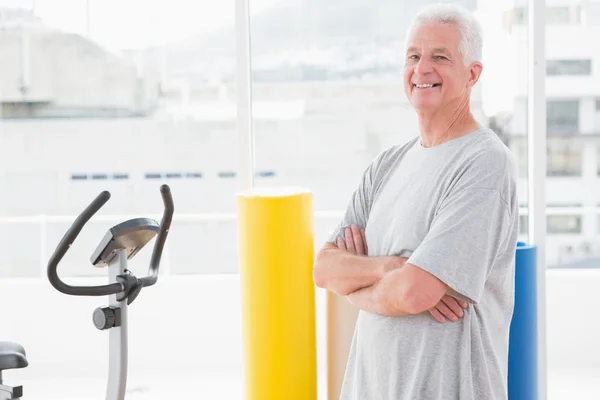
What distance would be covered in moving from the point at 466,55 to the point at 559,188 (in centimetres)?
413

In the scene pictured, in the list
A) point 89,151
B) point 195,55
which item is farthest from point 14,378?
point 195,55

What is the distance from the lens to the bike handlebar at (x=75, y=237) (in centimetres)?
228

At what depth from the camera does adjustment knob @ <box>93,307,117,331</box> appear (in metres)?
2.46

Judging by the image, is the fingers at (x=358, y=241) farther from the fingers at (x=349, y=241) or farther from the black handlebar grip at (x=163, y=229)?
the black handlebar grip at (x=163, y=229)

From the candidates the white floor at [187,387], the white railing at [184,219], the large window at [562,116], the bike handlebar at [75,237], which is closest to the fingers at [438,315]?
the bike handlebar at [75,237]

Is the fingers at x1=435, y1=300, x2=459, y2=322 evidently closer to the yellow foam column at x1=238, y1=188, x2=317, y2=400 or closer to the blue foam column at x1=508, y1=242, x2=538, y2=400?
the blue foam column at x1=508, y1=242, x2=538, y2=400

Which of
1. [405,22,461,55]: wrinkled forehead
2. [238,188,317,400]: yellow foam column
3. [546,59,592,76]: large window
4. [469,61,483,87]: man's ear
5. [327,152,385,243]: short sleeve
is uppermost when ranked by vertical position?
[546,59,592,76]: large window

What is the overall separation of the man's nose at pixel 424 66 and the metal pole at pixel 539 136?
65.9 inches

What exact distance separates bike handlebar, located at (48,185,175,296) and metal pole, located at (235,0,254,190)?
1.49 metres

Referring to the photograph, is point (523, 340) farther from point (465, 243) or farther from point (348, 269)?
point (465, 243)

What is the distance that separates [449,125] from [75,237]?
43.6 inches

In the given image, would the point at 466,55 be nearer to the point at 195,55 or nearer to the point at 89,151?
the point at 195,55

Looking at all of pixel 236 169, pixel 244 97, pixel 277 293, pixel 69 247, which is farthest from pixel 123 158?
pixel 69 247

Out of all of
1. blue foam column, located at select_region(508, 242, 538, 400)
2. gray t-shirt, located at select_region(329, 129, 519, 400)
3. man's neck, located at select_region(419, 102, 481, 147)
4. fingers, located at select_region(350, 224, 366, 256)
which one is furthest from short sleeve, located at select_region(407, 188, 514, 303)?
blue foam column, located at select_region(508, 242, 538, 400)
